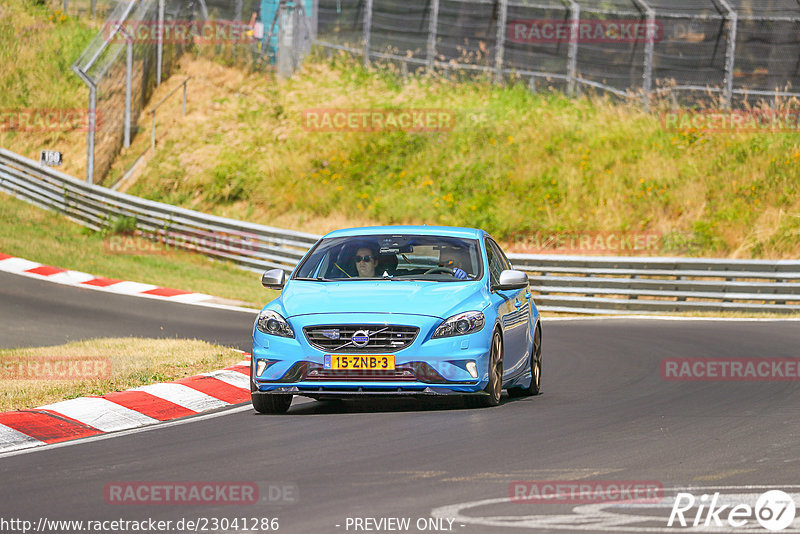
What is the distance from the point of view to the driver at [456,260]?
442 inches

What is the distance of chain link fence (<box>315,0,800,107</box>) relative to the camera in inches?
1158

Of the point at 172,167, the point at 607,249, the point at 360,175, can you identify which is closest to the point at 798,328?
the point at 607,249

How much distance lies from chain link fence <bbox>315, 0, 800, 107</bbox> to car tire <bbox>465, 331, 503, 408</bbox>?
67.8 feet

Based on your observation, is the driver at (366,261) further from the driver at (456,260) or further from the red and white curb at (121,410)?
the red and white curb at (121,410)

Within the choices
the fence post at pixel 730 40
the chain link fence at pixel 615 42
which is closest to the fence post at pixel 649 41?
the chain link fence at pixel 615 42

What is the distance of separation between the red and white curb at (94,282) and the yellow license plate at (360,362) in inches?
535

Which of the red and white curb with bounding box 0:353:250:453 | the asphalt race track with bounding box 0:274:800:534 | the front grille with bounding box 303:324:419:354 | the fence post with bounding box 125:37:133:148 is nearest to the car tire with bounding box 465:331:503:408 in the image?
the asphalt race track with bounding box 0:274:800:534

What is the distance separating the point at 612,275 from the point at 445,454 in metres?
17.0

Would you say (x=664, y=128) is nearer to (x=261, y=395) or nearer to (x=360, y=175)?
(x=360, y=175)

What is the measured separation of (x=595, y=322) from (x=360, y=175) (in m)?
13.2

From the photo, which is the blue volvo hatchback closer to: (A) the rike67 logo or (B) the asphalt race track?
(B) the asphalt race track

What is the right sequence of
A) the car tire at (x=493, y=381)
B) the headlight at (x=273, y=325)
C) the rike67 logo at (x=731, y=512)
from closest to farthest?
the rike67 logo at (x=731, y=512) → the headlight at (x=273, y=325) → the car tire at (x=493, y=381)

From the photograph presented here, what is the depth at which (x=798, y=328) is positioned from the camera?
66.1 ft

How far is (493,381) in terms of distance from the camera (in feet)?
34.7
